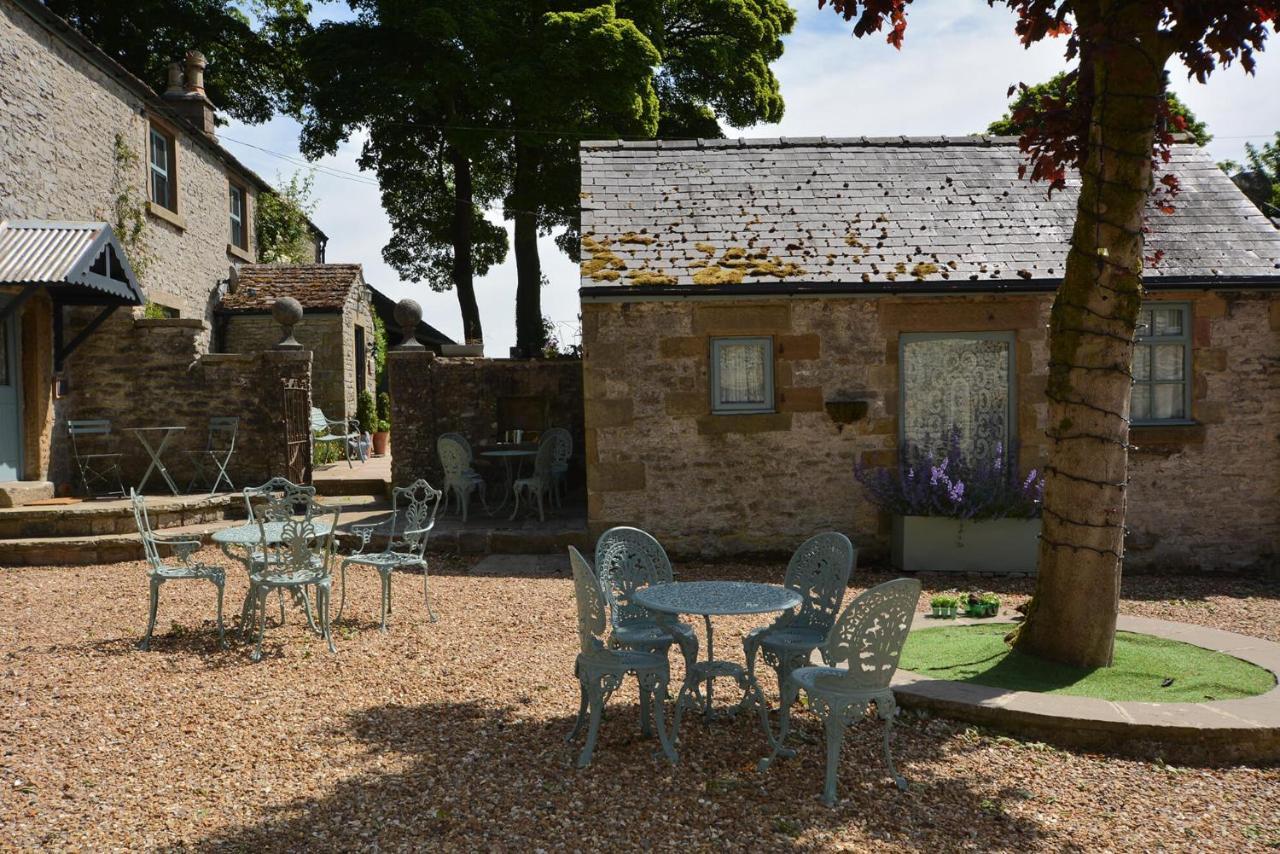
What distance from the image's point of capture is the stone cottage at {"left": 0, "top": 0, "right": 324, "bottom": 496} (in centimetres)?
1063

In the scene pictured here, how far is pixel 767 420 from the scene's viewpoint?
9.73 m

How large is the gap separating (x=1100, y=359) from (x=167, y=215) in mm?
13423

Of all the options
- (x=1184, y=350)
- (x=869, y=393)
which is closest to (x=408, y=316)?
(x=869, y=393)

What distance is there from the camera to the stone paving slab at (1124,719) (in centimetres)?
463

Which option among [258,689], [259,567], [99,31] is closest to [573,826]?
[258,689]

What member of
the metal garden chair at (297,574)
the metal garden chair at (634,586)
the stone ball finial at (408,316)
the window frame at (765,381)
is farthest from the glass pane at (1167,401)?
the stone ball finial at (408,316)

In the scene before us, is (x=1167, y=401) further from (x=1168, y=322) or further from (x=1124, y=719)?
(x=1124, y=719)

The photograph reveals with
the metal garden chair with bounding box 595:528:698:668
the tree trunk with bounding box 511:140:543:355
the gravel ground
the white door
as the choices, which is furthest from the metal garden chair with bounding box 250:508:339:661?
the tree trunk with bounding box 511:140:543:355

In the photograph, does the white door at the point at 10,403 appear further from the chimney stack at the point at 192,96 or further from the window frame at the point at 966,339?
the window frame at the point at 966,339

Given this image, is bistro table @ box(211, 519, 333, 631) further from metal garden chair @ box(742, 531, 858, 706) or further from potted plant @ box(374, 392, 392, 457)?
potted plant @ box(374, 392, 392, 457)

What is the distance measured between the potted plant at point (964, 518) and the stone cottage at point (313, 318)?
1155 centimetres

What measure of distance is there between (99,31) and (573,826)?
23873 millimetres

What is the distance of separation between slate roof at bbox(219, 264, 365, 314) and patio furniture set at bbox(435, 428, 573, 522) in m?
6.99

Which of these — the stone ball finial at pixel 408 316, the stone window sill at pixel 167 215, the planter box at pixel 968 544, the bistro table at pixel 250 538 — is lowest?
the planter box at pixel 968 544
